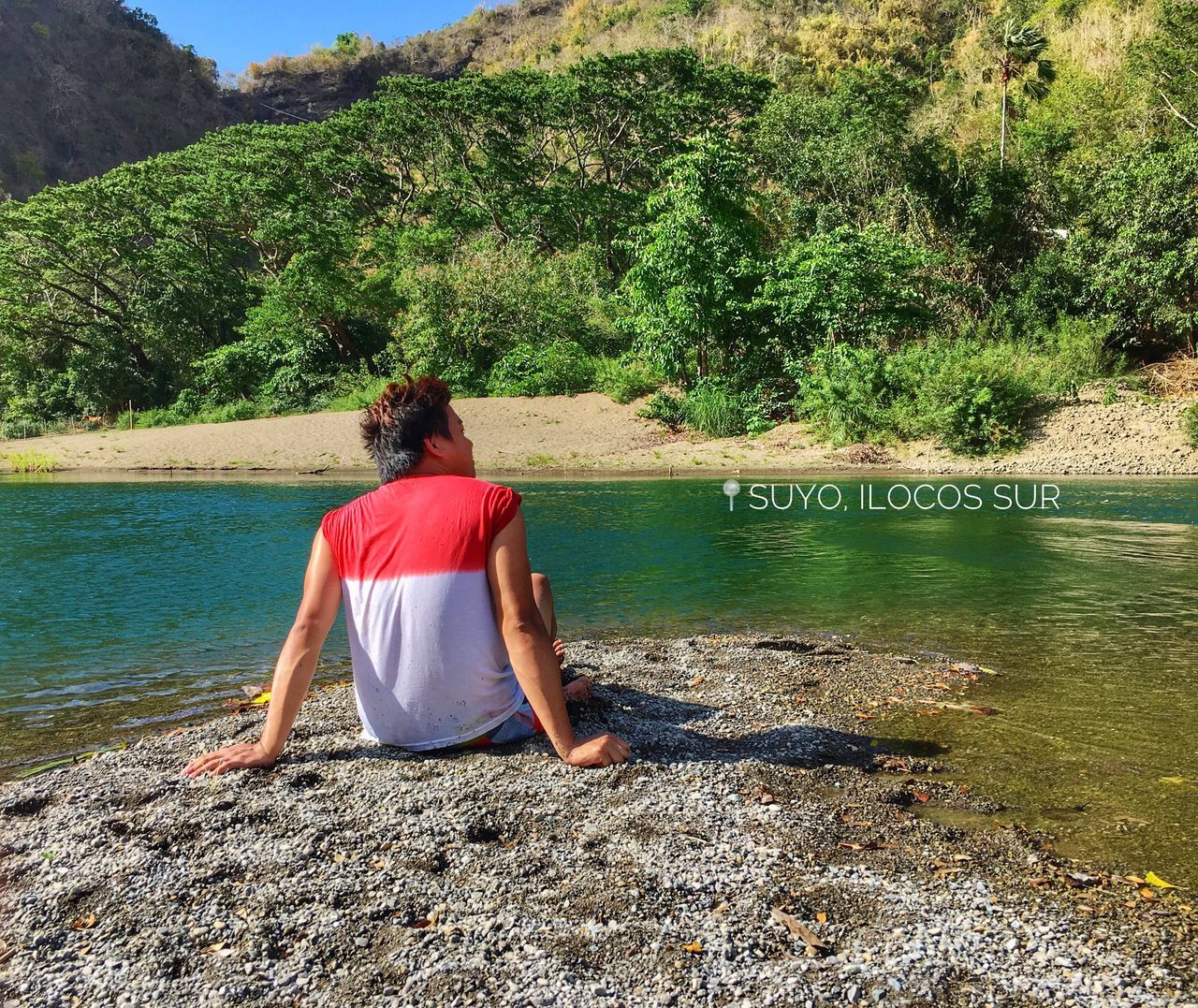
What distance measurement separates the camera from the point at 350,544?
113 inches

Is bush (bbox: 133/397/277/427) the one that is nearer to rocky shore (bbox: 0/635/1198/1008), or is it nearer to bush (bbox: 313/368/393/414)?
bush (bbox: 313/368/393/414)

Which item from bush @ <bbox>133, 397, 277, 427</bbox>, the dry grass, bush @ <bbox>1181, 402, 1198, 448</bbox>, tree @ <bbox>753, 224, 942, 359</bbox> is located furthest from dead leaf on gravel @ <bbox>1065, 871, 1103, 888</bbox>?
bush @ <bbox>133, 397, 277, 427</bbox>

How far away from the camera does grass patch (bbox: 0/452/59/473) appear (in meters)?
23.0

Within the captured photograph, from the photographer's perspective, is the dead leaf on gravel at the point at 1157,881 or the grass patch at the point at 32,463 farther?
the grass patch at the point at 32,463

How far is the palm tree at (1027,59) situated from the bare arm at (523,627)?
1255 inches

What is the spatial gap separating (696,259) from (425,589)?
19.4m

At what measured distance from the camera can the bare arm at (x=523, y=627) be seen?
9.00 ft

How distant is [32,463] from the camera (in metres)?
23.2

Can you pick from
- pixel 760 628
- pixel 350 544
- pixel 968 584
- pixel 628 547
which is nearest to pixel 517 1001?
pixel 350 544

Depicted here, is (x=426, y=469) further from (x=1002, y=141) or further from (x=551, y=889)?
(x=1002, y=141)

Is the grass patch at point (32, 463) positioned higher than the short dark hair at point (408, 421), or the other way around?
the short dark hair at point (408, 421)

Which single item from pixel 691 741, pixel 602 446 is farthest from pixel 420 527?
pixel 602 446

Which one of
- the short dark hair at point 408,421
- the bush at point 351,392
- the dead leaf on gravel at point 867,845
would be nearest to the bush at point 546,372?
the bush at point 351,392

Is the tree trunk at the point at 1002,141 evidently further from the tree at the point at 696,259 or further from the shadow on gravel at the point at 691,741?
the shadow on gravel at the point at 691,741
